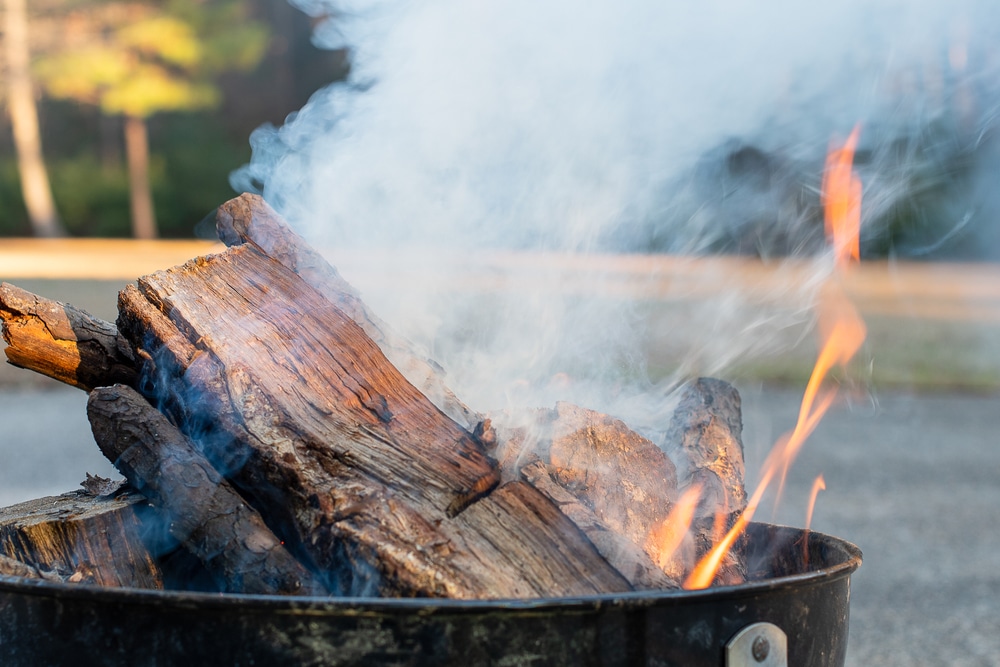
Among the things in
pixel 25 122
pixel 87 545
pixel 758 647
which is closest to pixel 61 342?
pixel 87 545

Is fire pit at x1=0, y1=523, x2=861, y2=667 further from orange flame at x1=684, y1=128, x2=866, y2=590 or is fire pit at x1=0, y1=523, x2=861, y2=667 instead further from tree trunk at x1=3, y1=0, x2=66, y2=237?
tree trunk at x1=3, y1=0, x2=66, y2=237

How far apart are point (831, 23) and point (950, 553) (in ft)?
7.86

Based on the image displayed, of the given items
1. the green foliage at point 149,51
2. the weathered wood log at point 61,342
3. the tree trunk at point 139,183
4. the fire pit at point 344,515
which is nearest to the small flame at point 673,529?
the fire pit at point 344,515

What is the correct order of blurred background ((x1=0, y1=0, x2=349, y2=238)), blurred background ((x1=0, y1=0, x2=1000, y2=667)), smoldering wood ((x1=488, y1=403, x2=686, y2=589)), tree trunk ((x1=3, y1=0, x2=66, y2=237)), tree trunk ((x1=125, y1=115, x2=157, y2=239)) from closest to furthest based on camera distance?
smoldering wood ((x1=488, y1=403, x2=686, y2=589)), blurred background ((x1=0, y1=0, x2=1000, y2=667)), tree trunk ((x1=3, y1=0, x2=66, y2=237)), blurred background ((x1=0, y1=0, x2=349, y2=238)), tree trunk ((x1=125, y1=115, x2=157, y2=239))

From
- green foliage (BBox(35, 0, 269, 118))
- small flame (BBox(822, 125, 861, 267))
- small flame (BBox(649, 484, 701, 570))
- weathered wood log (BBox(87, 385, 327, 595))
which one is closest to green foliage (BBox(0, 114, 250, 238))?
green foliage (BBox(35, 0, 269, 118))

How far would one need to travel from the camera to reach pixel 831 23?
8.43 feet

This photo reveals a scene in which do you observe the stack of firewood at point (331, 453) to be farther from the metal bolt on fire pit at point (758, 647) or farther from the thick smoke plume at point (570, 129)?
the thick smoke plume at point (570, 129)

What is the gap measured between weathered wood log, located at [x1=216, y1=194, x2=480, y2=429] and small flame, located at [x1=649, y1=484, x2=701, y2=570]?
15.0 inches

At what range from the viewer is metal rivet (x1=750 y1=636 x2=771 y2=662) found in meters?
1.18

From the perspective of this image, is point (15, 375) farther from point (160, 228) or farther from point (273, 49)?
point (273, 49)

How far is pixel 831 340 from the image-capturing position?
1.77 metres

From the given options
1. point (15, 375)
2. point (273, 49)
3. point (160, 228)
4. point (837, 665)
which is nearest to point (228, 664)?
point (837, 665)

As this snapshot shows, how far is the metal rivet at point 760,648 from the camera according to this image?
118 centimetres

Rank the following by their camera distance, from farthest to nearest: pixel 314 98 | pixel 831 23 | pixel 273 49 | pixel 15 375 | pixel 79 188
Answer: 1. pixel 273 49
2. pixel 79 188
3. pixel 15 375
4. pixel 831 23
5. pixel 314 98
